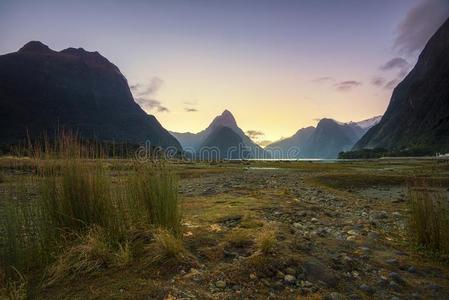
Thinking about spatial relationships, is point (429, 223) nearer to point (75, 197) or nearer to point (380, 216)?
point (380, 216)

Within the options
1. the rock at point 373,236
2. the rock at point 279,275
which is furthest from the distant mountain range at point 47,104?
the rock at point 279,275

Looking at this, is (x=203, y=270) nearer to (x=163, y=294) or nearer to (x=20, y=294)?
(x=163, y=294)

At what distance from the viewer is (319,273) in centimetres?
422

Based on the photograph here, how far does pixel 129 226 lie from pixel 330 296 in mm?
3187

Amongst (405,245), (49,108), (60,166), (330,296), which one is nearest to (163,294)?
(330,296)

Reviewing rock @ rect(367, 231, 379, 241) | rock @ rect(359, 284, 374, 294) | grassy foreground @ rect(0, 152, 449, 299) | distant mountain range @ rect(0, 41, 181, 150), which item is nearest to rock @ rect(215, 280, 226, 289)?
grassy foreground @ rect(0, 152, 449, 299)

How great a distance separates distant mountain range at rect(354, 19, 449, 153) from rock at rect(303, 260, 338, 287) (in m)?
115

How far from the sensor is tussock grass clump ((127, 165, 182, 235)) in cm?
511

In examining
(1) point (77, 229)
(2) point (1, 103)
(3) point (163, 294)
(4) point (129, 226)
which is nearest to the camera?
(3) point (163, 294)

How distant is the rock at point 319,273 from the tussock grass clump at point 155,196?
6.99 feet

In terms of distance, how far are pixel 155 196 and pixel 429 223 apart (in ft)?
15.6

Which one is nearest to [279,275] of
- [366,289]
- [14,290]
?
[366,289]

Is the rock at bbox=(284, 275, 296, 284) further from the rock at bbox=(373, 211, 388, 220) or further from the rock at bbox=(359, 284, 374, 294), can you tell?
the rock at bbox=(373, 211, 388, 220)

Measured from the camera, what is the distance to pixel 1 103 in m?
120
